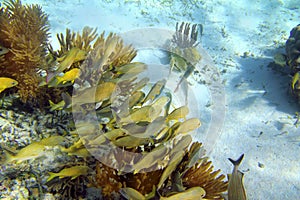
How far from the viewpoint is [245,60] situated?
6.38m

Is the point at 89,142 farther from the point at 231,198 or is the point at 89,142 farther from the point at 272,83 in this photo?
the point at 272,83

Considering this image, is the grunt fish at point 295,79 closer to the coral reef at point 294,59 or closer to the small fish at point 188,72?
the coral reef at point 294,59

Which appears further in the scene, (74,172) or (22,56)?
(22,56)

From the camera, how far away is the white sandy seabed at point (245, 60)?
152 inches

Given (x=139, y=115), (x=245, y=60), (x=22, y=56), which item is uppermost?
(x=22, y=56)

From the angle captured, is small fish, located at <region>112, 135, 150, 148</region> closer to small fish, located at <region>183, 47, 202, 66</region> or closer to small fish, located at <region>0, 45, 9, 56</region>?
small fish, located at <region>0, 45, 9, 56</region>

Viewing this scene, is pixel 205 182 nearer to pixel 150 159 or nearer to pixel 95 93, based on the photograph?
pixel 150 159

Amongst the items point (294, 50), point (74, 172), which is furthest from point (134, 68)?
point (294, 50)

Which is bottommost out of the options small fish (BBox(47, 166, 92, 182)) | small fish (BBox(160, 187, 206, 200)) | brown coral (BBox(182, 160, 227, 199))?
brown coral (BBox(182, 160, 227, 199))

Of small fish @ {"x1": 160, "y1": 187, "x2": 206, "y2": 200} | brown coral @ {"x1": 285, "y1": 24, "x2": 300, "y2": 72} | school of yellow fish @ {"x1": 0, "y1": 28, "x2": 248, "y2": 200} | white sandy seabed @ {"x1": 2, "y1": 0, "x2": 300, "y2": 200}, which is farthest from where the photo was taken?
brown coral @ {"x1": 285, "y1": 24, "x2": 300, "y2": 72}

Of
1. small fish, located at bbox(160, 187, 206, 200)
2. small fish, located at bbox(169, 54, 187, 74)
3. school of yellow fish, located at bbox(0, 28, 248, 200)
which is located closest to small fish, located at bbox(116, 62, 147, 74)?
school of yellow fish, located at bbox(0, 28, 248, 200)

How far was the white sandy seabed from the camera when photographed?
386cm

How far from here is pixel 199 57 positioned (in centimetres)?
571

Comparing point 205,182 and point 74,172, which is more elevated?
point 74,172
